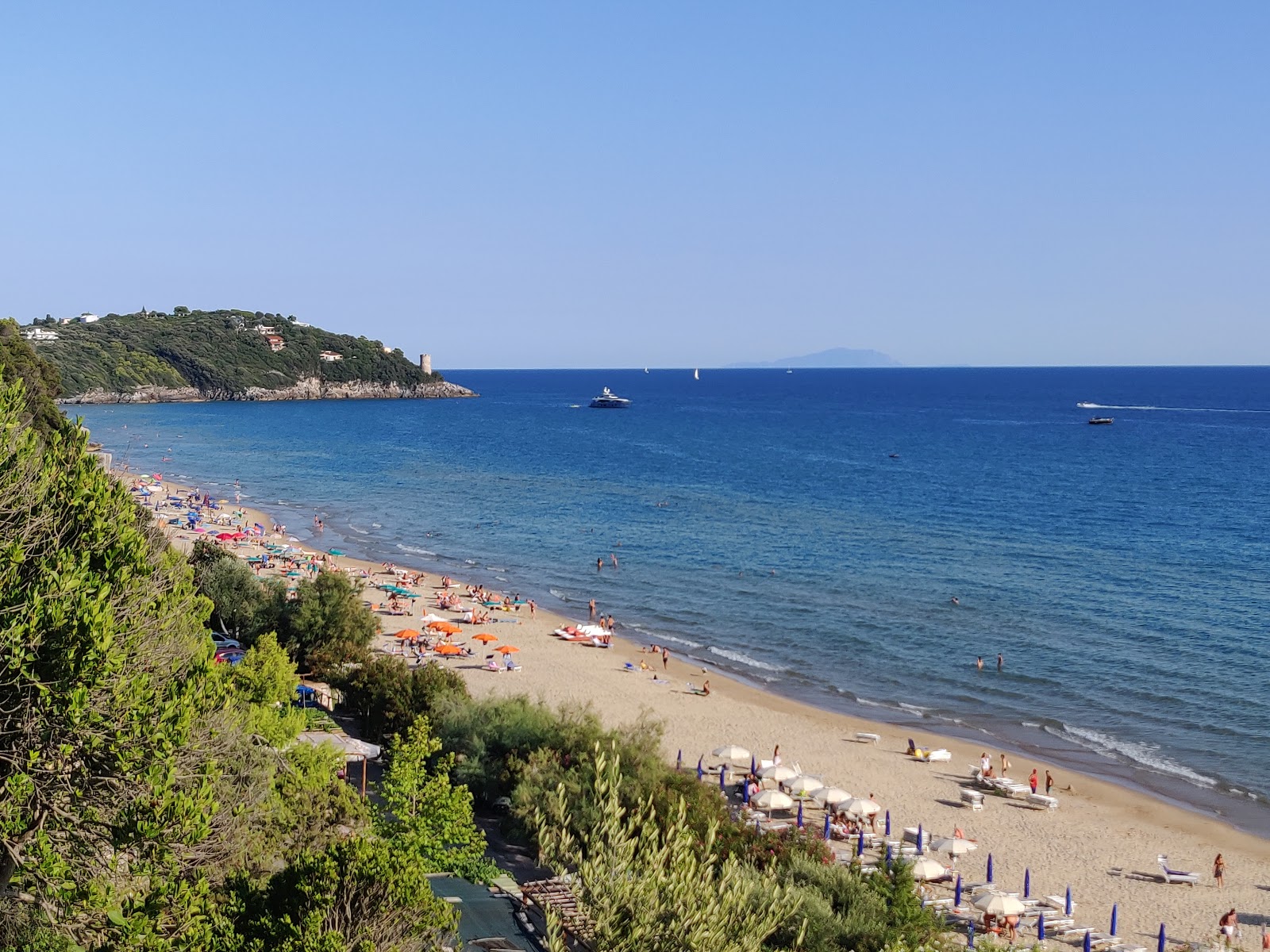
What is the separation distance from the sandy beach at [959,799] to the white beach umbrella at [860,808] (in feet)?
2.91

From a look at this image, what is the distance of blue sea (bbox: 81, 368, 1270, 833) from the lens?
30812 mm

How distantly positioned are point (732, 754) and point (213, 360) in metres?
160

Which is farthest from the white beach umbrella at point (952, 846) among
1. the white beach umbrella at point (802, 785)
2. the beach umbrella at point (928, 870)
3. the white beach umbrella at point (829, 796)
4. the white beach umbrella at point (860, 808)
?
the white beach umbrella at point (802, 785)

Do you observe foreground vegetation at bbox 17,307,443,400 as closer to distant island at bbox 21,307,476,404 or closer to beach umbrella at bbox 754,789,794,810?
distant island at bbox 21,307,476,404

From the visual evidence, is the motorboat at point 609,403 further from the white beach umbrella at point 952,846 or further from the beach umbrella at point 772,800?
the white beach umbrella at point 952,846

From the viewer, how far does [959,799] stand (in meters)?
24.9

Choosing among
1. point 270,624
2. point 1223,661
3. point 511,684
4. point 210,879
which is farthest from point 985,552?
point 210,879

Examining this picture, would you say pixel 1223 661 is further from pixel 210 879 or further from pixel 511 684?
pixel 210 879

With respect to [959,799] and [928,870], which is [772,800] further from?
[959,799]

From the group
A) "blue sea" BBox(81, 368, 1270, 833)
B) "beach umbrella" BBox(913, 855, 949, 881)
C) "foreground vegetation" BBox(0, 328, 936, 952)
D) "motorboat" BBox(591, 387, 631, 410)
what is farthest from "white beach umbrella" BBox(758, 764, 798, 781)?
"motorboat" BBox(591, 387, 631, 410)

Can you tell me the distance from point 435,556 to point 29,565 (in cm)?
4105

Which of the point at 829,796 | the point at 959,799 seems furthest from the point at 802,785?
the point at 959,799

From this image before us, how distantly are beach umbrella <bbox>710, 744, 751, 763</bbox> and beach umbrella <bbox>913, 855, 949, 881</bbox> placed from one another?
19.3 feet

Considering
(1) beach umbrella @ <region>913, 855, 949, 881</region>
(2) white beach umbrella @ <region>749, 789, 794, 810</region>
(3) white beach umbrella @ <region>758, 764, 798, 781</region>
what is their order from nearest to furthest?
1. (1) beach umbrella @ <region>913, 855, 949, 881</region>
2. (2) white beach umbrella @ <region>749, 789, 794, 810</region>
3. (3) white beach umbrella @ <region>758, 764, 798, 781</region>
